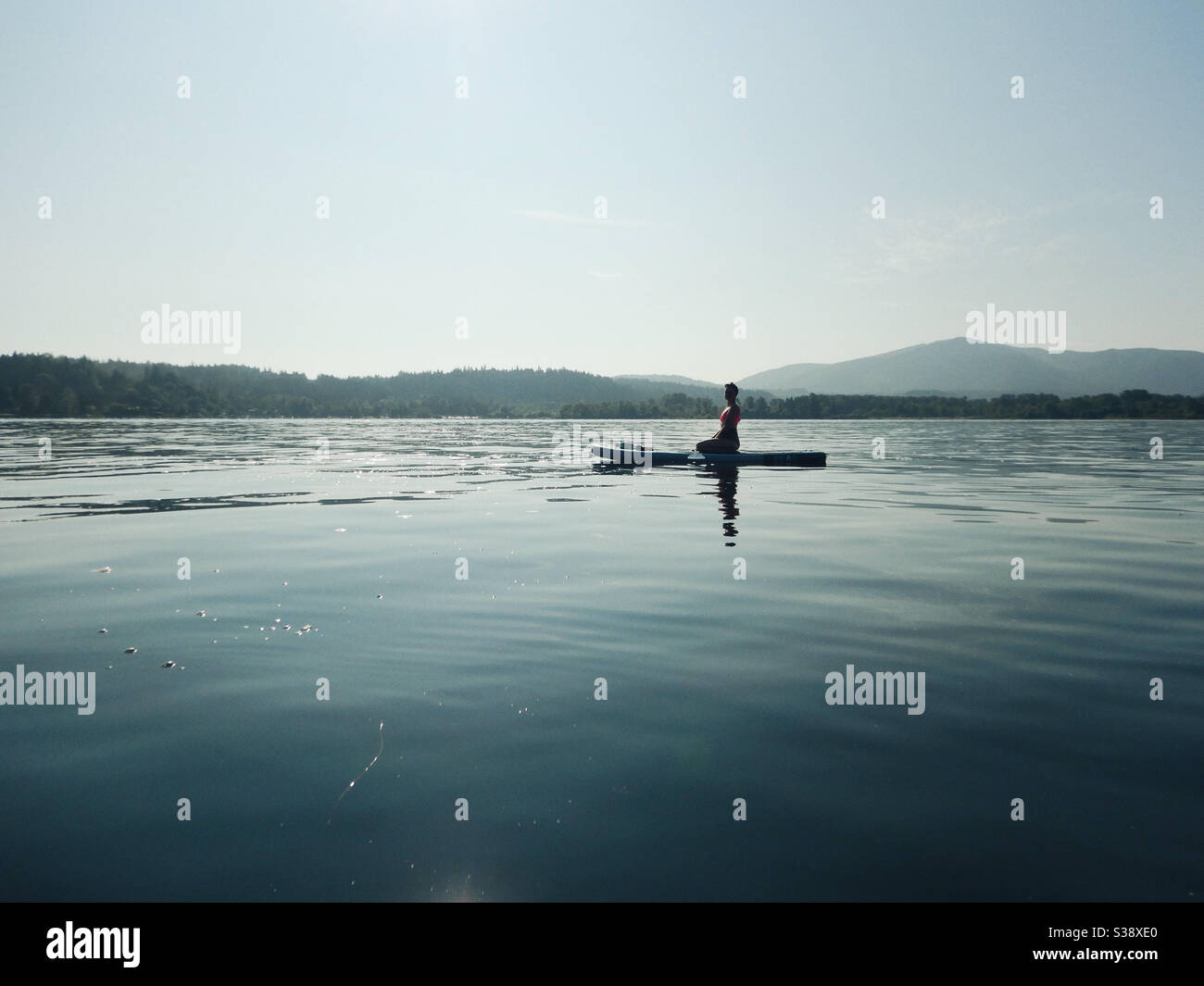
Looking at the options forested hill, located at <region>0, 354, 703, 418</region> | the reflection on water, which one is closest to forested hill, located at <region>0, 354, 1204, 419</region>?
forested hill, located at <region>0, 354, 703, 418</region>

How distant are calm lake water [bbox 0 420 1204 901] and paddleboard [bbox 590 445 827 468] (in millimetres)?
13273

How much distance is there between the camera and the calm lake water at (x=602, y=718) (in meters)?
4.32

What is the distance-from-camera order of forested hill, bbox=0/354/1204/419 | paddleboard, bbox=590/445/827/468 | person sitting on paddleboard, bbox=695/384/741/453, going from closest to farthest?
paddleboard, bbox=590/445/827/468, person sitting on paddleboard, bbox=695/384/741/453, forested hill, bbox=0/354/1204/419

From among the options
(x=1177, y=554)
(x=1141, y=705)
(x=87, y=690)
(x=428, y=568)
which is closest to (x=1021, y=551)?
(x=1177, y=554)

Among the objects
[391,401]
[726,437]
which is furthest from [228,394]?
[726,437]

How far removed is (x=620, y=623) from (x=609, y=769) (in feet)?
13.3

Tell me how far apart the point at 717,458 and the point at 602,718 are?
929 inches

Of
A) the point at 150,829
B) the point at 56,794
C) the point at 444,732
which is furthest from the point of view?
the point at 444,732

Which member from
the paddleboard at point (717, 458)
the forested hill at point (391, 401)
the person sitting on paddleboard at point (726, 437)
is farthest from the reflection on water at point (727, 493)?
the forested hill at point (391, 401)

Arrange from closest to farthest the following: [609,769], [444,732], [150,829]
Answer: [150,829] → [609,769] → [444,732]

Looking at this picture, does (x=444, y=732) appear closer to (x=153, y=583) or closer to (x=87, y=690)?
(x=87, y=690)

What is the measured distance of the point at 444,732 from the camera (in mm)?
6117

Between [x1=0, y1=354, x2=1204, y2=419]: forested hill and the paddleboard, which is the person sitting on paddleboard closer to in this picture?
the paddleboard

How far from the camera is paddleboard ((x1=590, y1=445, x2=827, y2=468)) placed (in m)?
29.8
